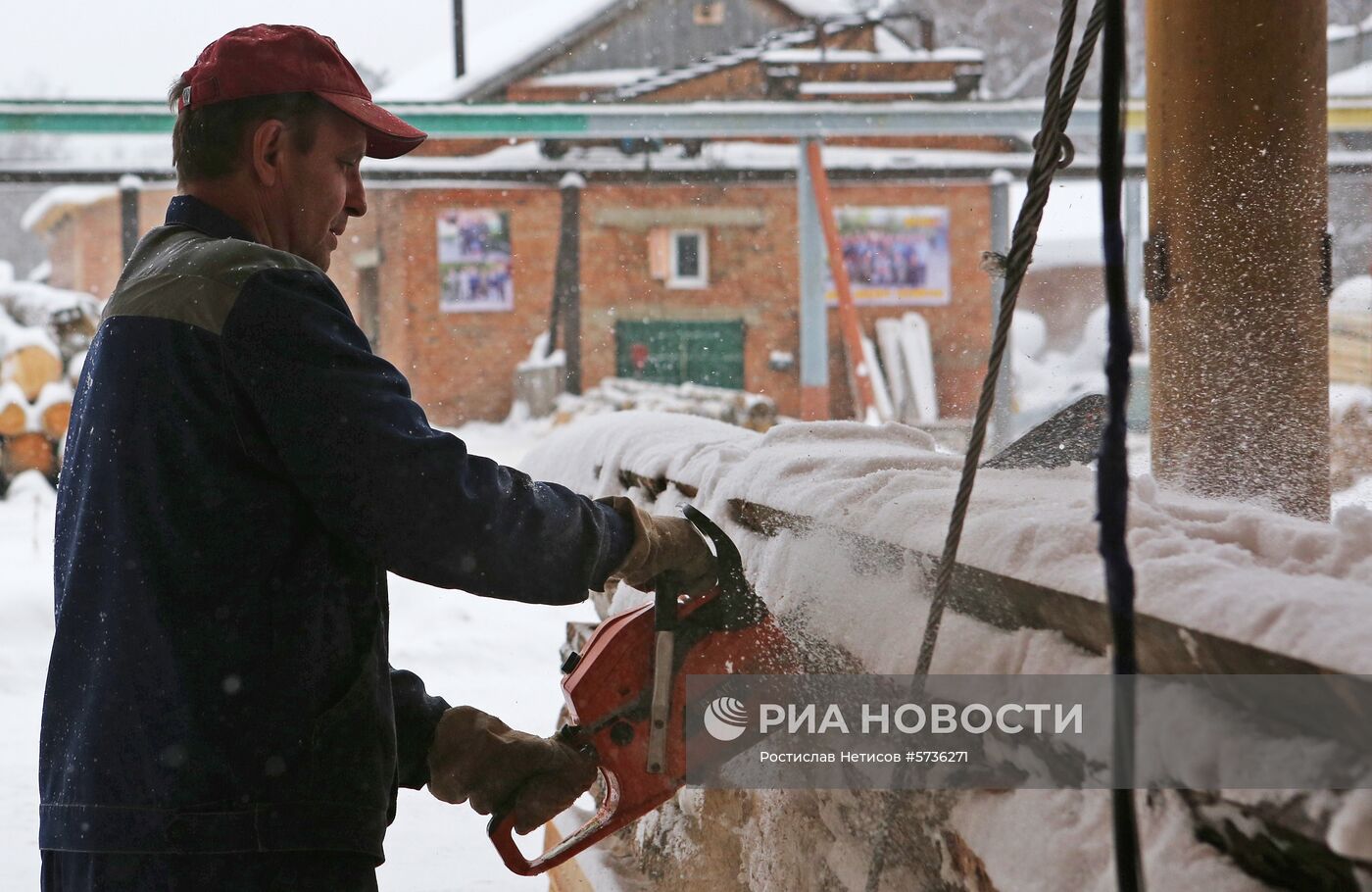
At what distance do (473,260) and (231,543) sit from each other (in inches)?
625

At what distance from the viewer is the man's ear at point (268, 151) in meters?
1.66

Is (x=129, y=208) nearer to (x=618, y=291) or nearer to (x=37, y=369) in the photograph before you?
(x=37, y=369)

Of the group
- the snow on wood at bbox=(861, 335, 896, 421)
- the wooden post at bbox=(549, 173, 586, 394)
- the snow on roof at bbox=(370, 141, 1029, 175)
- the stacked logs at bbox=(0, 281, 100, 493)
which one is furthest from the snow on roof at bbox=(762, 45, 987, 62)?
the stacked logs at bbox=(0, 281, 100, 493)

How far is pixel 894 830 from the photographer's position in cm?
167

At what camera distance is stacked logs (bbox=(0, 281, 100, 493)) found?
1066 centimetres

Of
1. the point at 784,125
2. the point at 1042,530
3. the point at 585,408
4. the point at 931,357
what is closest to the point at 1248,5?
the point at 1042,530

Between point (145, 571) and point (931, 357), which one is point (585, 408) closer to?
point (931, 357)

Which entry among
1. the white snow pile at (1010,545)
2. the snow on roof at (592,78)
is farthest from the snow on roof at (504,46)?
the white snow pile at (1010,545)

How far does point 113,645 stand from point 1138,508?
1286 millimetres

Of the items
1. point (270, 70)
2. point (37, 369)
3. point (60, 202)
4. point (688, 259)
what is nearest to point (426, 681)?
point (270, 70)

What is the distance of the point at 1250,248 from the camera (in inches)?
88.0

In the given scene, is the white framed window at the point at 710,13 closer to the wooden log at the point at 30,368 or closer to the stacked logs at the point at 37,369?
the stacked logs at the point at 37,369

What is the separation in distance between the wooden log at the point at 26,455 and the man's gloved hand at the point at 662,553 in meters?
10.5

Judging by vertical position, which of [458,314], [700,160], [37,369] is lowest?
[37,369]
